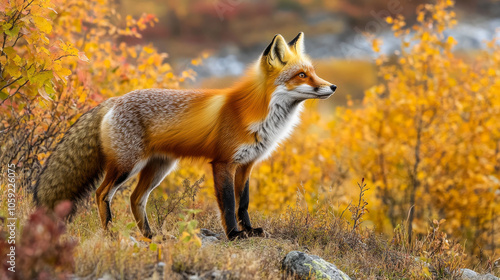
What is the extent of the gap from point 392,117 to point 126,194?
5159mm

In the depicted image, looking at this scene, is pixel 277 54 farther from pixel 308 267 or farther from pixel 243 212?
pixel 308 267

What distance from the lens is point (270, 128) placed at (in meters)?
4.60

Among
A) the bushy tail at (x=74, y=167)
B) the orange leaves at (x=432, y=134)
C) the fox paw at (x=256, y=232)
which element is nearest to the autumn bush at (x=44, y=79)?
the bushy tail at (x=74, y=167)

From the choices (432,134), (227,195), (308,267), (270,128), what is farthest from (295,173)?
(308,267)

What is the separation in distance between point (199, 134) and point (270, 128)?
0.71 meters

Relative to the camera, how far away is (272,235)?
486 cm

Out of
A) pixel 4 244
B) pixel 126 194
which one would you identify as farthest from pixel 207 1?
pixel 4 244

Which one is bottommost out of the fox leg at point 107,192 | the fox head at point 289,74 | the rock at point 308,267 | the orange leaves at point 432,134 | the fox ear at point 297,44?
the orange leaves at point 432,134

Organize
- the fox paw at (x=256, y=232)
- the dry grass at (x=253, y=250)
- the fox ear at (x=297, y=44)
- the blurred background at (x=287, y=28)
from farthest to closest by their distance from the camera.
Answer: the blurred background at (x=287, y=28) → the fox ear at (x=297, y=44) → the fox paw at (x=256, y=232) → the dry grass at (x=253, y=250)

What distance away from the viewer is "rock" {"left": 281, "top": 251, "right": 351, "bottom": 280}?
3.66 metres

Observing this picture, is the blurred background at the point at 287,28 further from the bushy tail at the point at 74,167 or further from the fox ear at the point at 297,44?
the bushy tail at the point at 74,167

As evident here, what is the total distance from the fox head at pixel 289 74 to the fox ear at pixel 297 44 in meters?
0.12

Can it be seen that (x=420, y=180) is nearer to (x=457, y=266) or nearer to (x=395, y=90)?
(x=395, y=90)

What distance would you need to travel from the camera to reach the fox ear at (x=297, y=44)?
484 centimetres
